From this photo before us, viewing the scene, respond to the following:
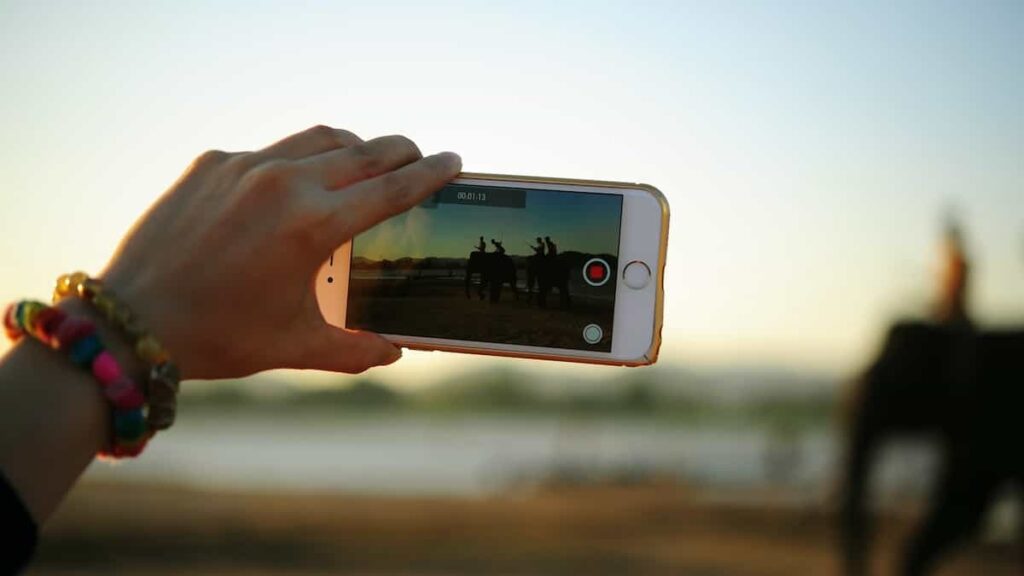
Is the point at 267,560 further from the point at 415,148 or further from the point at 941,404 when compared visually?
the point at 415,148

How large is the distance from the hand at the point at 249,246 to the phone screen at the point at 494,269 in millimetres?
396

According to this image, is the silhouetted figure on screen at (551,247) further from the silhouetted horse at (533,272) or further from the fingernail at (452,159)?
the fingernail at (452,159)

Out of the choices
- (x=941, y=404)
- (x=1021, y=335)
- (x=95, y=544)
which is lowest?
(x=95, y=544)

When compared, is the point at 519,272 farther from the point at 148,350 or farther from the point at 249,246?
the point at 148,350

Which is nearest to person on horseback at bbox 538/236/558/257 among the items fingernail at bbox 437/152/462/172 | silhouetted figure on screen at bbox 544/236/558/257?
silhouetted figure on screen at bbox 544/236/558/257

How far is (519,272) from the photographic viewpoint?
144cm

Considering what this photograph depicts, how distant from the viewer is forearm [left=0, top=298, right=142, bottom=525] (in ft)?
2.06

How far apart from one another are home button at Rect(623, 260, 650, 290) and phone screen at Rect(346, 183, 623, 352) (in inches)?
0.8

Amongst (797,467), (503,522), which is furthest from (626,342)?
(797,467)

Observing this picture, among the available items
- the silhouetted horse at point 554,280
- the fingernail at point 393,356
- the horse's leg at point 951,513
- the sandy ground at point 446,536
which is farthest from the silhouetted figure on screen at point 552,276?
the sandy ground at point 446,536

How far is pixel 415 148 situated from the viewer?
1.08 metres

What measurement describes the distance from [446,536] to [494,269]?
9838 millimetres

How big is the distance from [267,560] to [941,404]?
5.65m

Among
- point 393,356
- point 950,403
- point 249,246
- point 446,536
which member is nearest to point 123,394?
point 249,246
